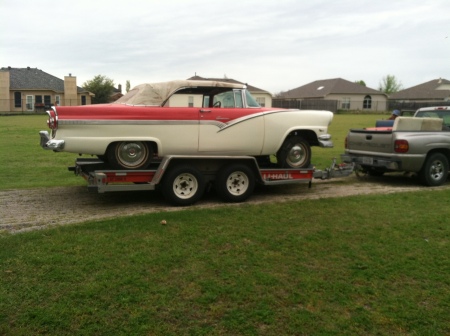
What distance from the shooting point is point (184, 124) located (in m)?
7.12

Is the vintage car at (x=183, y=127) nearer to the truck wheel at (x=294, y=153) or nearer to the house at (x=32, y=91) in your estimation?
the truck wheel at (x=294, y=153)

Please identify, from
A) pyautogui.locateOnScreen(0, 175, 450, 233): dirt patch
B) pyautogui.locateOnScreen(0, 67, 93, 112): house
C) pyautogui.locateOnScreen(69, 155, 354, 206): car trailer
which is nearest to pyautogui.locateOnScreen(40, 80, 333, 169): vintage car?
pyautogui.locateOnScreen(69, 155, 354, 206): car trailer

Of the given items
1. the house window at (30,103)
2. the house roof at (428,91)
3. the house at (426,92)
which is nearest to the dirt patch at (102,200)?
the house window at (30,103)

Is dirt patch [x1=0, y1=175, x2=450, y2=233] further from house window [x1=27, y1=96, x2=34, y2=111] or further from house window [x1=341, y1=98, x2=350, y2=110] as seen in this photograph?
house window [x1=341, y1=98, x2=350, y2=110]

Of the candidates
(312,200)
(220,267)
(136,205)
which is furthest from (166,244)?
(312,200)

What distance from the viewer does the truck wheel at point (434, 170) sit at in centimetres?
935

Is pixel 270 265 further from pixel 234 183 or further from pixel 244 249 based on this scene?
pixel 234 183

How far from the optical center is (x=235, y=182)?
7.60m

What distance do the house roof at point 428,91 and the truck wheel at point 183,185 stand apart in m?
66.2

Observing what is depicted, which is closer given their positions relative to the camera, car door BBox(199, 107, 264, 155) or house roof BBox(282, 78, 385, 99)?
car door BBox(199, 107, 264, 155)

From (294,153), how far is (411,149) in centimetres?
276

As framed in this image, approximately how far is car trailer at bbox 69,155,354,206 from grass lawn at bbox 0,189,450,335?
0.76m

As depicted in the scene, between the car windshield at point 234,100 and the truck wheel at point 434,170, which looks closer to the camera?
the car windshield at point 234,100

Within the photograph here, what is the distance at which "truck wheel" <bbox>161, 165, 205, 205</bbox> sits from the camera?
709 centimetres
